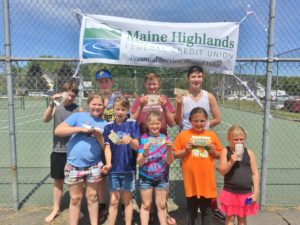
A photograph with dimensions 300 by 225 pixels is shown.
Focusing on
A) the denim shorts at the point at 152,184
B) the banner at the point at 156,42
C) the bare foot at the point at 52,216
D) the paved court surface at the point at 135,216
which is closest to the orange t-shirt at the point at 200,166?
the denim shorts at the point at 152,184

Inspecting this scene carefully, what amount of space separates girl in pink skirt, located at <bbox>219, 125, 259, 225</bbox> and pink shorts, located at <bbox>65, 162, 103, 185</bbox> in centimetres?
144

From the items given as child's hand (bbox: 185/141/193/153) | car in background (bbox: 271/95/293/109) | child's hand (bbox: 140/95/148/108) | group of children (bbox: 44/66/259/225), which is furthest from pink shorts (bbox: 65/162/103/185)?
car in background (bbox: 271/95/293/109)

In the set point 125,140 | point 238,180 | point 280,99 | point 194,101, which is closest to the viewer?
point 125,140

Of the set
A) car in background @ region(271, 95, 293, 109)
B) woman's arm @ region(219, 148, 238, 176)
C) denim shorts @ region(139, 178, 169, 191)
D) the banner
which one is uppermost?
the banner

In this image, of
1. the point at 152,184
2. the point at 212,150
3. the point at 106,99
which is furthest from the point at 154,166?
the point at 106,99

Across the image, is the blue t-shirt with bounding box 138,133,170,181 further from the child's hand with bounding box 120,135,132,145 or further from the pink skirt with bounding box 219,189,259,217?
the pink skirt with bounding box 219,189,259,217

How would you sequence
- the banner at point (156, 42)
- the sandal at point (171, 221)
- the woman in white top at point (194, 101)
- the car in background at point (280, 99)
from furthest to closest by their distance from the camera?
the car in background at point (280, 99) → the banner at point (156, 42) → the sandal at point (171, 221) → the woman in white top at point (194, 101)

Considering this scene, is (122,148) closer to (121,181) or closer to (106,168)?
(106,168)

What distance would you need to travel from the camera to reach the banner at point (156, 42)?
435 cm

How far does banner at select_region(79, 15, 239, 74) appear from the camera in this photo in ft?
14.3

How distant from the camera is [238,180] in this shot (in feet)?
A: 11.8

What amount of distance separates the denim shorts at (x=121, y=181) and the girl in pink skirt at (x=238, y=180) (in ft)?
3.46

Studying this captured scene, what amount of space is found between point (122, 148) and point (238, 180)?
53.8 inches

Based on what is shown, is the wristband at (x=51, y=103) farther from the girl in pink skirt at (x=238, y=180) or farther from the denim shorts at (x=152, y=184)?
the girl in pink skirt at (x=238, y=180)
